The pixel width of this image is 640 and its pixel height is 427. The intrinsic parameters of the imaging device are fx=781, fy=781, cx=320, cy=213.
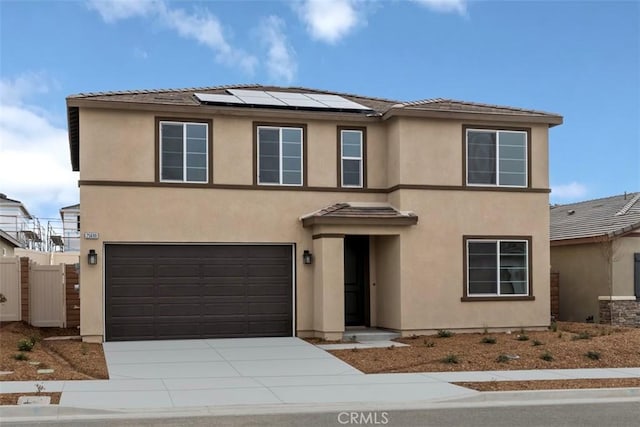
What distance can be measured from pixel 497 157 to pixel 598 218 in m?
8.08

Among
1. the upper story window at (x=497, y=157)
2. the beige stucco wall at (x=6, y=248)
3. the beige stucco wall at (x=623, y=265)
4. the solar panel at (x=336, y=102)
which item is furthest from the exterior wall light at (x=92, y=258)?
the beige stucco wall at (x=623, y=265)

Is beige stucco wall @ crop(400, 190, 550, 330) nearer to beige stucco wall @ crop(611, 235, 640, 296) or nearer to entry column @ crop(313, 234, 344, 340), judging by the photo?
entry column @ crop(313, 234, 344, 340)

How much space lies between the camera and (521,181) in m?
20.6

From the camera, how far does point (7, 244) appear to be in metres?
31.5

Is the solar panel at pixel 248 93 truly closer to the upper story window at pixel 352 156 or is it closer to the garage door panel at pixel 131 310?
the upper story window at pixel 352 156

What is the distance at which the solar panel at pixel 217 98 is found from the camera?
1917 cm

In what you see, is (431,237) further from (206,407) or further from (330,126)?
(206,407)

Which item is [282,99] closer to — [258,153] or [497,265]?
[258,153]

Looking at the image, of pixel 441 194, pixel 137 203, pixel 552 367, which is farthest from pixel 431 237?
pixel 137 203

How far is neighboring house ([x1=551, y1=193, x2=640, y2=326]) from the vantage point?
23422 millimetres

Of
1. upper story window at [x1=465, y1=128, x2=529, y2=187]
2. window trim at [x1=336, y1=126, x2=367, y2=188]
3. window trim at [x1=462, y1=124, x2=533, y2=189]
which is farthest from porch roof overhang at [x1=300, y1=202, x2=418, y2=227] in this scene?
upper story window at [x1=465, y1=128, x2=529, y2=187]

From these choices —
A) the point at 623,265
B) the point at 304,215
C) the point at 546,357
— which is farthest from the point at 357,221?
the point at 623,265

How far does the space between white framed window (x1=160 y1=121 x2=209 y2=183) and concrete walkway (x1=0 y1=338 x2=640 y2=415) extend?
4307 mm

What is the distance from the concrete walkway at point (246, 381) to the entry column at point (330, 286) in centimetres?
157
